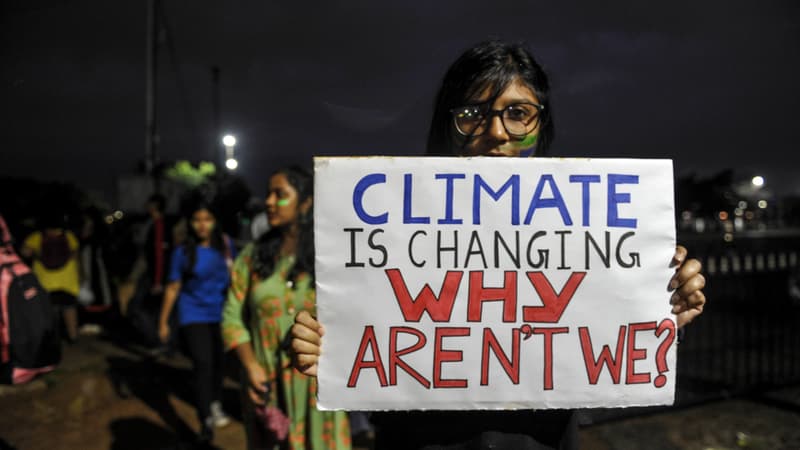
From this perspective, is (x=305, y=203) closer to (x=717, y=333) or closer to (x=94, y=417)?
(x=94, y=417)

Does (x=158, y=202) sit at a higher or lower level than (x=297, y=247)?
higher

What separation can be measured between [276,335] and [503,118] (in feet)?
5.15

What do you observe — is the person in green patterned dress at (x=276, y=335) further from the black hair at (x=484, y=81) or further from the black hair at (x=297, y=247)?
the black hair at (x=484, y=81)

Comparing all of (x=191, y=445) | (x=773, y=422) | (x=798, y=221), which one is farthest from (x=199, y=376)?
(x=798, y=221)

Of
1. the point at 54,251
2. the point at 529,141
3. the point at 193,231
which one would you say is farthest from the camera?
the point at 54,251

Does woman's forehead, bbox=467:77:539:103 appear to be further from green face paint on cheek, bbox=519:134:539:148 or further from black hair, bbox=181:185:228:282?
black hair, bbox=181:185:228:282

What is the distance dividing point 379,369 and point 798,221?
77.8m

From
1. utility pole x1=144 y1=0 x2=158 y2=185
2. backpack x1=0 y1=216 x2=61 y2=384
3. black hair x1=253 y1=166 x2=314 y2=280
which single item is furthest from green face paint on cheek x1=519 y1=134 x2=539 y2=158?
utility pole x1=144 y1=0 x2=158 y2=185

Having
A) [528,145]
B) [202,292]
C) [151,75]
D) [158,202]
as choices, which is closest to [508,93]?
[528,145]

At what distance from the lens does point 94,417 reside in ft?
15.7

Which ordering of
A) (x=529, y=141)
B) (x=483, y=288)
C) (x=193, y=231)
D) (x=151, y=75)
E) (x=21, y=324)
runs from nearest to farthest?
(x=483, y=288), (x=529, y=141), (x=21, y=324), (x=193, y=231), (x=151, y=75)

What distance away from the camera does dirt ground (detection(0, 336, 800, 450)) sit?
3.93 metres

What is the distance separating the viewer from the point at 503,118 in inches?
58.7

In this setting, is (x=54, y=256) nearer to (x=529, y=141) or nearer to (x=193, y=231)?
(x=193, y=231)
